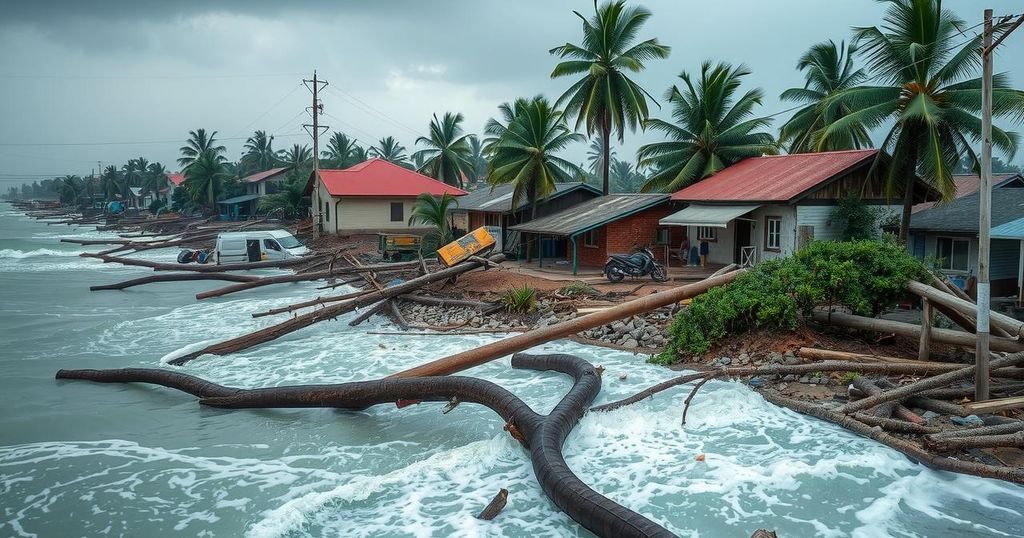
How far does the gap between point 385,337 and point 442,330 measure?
144 centimetres

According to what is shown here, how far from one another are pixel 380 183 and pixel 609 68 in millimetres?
16078

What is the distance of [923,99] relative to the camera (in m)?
17.0

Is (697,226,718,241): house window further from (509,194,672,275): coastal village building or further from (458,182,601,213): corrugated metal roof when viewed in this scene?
(458,182,601,213): corrugated metal roof

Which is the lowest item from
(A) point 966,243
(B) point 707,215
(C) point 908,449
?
(C) point 908,449

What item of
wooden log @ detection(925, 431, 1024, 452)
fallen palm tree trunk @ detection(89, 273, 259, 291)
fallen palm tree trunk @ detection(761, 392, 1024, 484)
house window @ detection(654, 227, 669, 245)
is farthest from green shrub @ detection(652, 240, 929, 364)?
fallen palm tree trunk @ detection(89, 273, 259, 291)

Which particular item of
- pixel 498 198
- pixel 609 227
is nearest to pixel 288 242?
pixel 498 198

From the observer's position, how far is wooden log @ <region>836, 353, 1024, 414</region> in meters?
9.24

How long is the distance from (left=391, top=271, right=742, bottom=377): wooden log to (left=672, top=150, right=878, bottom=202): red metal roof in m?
7.29

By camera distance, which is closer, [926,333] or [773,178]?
[926,333]

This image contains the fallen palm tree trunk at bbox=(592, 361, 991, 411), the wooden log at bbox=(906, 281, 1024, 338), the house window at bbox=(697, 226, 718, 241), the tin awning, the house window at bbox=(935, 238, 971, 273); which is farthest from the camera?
the house window at bbox=(697, 226, 718, 241)

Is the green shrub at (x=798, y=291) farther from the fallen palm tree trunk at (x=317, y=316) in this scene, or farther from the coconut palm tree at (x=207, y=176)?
the coconut palm tree at (x=207, y=176)

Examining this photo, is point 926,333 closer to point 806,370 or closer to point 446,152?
point 806,370

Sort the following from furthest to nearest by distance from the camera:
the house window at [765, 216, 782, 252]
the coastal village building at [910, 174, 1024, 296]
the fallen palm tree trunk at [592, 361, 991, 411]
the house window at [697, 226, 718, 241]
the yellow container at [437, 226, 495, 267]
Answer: the house window at [697, 226, 718, 241], the yellow container at [437, 226, 495, 267], the house window at [765, 216, 782, 252], the coastal village building at [910, 174, 1024, 296], the fallen palm tree trunk at [592, 361, 991, 411]

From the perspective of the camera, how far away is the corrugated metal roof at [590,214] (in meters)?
23.1
